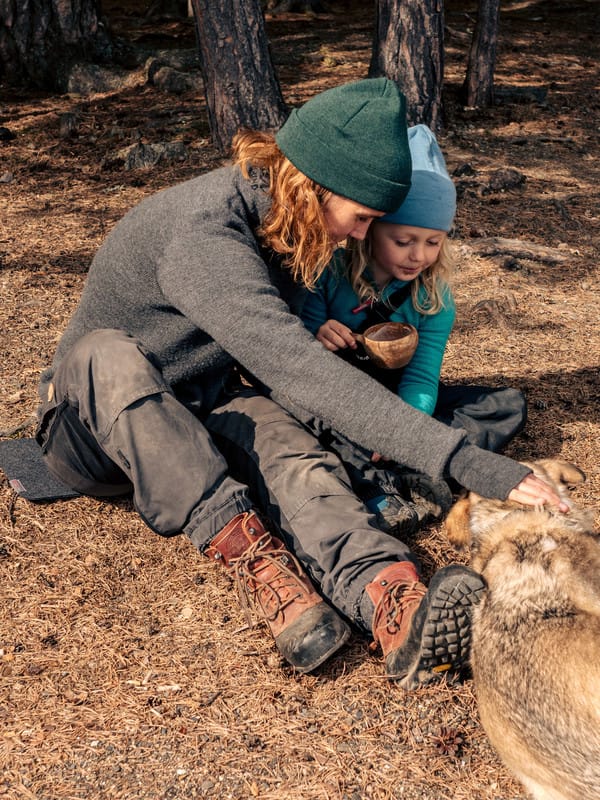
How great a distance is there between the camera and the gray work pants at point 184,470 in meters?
3.42

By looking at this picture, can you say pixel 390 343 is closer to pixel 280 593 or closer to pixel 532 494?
pixel 532 494

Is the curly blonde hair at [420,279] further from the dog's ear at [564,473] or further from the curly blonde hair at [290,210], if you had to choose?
the dog's ear at [564,473]

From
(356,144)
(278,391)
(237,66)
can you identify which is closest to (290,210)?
(356,144)

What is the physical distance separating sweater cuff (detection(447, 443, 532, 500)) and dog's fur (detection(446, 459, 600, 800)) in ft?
0.79

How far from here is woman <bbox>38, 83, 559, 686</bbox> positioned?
A: 316 cm

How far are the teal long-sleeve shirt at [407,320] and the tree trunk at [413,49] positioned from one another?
5.14 meters

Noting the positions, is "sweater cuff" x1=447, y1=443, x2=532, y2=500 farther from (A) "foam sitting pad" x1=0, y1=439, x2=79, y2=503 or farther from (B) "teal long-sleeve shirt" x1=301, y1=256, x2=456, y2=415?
(A) "foam sitting pad" x1=0, y1=439, x2=79, y2=503

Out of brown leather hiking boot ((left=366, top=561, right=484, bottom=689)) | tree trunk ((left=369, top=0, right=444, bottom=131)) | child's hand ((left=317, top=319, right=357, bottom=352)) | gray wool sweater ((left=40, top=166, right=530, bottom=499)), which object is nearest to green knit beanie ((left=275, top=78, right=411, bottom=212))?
gray wool sweater ((left=40, top=166, right=530, bottom=499))

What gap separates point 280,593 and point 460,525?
82 centimetres

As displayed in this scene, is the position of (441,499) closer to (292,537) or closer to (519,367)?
(292,537)

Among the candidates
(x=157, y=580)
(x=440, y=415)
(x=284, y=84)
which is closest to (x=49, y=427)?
(x=157, y=580)

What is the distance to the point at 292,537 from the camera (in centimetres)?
368

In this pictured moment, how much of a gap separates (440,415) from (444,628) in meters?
1.82

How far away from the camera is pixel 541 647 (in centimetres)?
275
